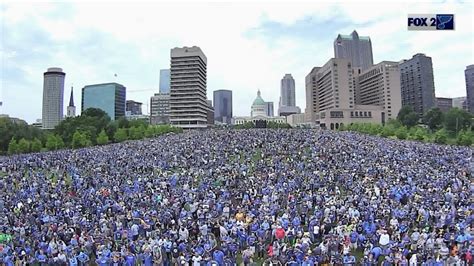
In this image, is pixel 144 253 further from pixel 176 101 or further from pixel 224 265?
pixel 176 101

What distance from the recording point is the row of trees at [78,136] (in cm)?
6231

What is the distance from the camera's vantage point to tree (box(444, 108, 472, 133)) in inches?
3469

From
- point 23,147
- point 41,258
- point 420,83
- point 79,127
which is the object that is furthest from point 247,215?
point 420,83

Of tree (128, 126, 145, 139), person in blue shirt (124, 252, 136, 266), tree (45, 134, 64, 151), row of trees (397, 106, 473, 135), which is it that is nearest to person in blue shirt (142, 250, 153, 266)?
person in blue shirt (124, 252, 136, 266)

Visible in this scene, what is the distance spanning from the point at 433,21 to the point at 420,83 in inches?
6740

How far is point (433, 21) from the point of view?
1995 centimetres

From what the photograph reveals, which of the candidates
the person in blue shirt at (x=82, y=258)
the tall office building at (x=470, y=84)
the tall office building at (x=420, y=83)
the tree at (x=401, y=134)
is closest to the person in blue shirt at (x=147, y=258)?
the person in blue shirt at (x=82, y=258)

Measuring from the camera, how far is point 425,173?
87.4ft

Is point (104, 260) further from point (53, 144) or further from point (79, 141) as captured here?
point (79, 141)

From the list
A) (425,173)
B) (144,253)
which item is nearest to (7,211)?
(144,253)

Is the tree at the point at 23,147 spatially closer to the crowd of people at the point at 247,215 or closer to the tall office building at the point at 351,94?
the crowd of people at the point at 247,215

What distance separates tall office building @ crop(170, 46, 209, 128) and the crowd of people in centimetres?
12685

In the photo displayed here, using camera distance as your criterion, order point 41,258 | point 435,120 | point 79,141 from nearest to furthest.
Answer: point 41,258
point 79,141
point 435,120

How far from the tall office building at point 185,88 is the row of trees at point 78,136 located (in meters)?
59.6
